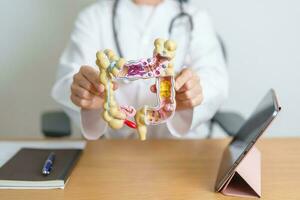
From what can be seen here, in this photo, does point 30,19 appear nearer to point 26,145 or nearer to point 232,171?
point 26,145

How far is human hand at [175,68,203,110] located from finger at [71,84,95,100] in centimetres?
16

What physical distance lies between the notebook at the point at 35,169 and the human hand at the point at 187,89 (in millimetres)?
245

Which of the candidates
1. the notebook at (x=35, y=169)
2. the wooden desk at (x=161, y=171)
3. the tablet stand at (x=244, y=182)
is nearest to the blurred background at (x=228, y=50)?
the wooden desk at (x=161, y=171)

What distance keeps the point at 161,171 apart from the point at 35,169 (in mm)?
235

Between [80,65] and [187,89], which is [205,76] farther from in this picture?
[80,65]

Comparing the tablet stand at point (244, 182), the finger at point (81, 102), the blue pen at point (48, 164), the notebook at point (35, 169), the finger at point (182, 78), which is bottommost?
the notebook at point (35, 169)

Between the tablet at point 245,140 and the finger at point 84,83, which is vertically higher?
the finger at point 84,83

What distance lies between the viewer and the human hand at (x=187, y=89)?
2.26 feet

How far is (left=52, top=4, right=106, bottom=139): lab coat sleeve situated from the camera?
0.80 m

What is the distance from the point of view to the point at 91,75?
681mm

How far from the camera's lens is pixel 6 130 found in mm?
1433

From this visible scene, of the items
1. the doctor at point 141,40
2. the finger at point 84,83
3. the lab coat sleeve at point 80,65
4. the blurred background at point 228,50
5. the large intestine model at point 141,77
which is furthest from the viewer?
the blurred background at point 228,50

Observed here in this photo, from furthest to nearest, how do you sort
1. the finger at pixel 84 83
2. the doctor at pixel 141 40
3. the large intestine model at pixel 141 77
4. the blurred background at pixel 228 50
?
the blurred background at pixel 228 50
the doctor at pixel 141 40
the finger at pixel 84 83
the large intestine model at pixel 141 77

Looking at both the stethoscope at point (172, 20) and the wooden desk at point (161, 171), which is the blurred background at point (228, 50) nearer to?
the stethoscope at point (172, 20)
